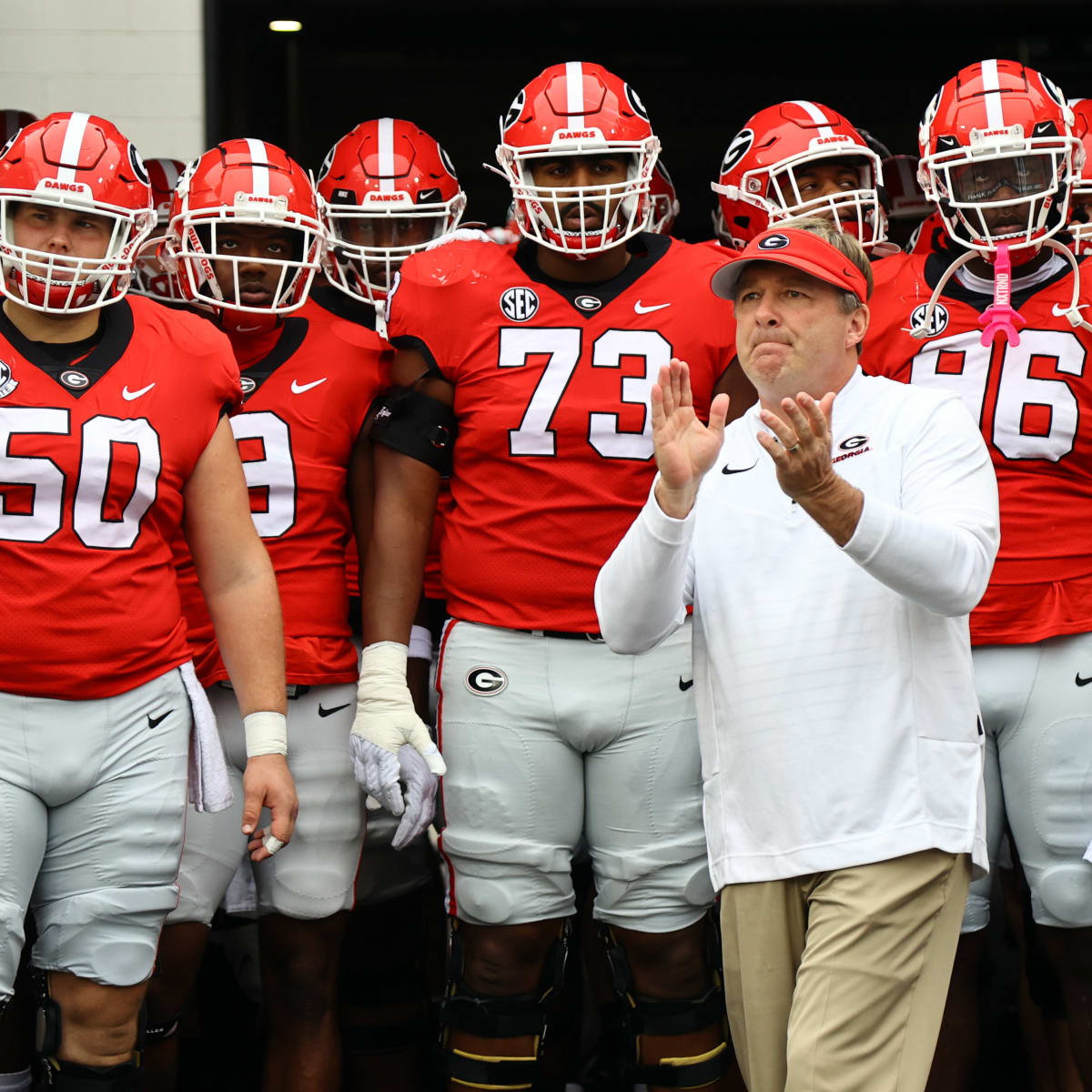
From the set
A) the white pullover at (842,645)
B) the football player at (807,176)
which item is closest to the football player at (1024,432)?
the football player at (807,176)

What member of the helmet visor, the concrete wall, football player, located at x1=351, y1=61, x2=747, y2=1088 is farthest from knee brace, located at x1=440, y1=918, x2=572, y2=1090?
the concrete wall

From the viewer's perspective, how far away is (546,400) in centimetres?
329

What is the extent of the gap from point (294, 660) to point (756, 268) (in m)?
1.23

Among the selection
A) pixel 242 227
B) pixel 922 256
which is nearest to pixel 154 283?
pixel 242 227

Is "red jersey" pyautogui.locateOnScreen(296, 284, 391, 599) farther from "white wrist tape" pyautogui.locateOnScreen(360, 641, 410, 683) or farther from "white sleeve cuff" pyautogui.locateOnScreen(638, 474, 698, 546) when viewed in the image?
"white sleeve cuff" pyautogui.locateOnScreen(638, 474, 698, 546)

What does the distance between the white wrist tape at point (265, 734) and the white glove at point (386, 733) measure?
24 centimetres

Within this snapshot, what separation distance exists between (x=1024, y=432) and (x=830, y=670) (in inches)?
39.4

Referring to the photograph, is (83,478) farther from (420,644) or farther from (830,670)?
(830,670)

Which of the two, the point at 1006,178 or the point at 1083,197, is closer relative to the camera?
the point at 1006,178

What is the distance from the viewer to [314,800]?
3.32 meters

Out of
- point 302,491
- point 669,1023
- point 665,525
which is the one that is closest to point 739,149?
point 302,491

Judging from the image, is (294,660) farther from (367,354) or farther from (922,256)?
(922,256)

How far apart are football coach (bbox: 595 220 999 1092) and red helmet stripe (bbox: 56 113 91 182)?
45.3 inches

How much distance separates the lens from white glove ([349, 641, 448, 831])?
10.6 ft
